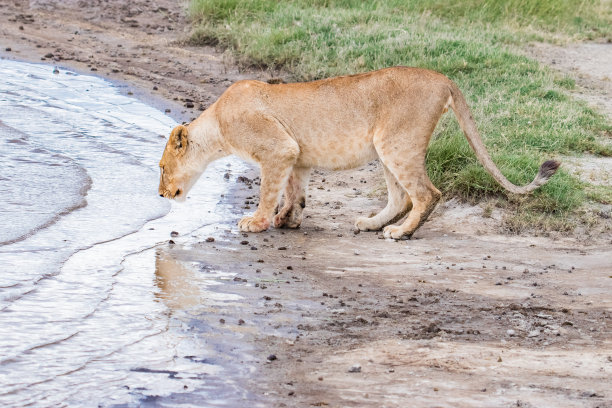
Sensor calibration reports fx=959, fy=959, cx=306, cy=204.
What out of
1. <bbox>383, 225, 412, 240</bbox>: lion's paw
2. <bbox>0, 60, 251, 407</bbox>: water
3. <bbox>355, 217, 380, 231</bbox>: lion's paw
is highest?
<bbox>383, 225, 412, 240</bbox>: lion's paw

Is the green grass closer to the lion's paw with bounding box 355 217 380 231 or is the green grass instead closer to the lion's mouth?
the lion's paw with bounding box 355 217 380 231

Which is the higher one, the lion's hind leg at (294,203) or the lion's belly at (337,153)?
the lion's belly at (337,153)

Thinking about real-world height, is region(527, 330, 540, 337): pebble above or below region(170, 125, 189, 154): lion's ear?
below

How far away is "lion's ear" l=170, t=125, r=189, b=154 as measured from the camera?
7.10 metres

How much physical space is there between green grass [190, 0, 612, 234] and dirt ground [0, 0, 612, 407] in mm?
508

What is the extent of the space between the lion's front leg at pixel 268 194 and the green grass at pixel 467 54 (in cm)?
132

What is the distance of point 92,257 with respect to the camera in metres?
6.14

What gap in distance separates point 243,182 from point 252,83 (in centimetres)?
141

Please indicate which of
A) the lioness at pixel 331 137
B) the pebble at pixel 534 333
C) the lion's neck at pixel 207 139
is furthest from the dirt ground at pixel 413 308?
the lion's neck at pixel 207 139

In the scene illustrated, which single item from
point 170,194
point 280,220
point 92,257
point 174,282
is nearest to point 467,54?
point 280,220

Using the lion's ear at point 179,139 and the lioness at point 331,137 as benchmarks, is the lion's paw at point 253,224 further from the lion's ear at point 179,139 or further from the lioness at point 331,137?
the lion's ear at point 179,139

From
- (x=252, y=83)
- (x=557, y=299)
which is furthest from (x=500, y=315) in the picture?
(x=252, y=83)

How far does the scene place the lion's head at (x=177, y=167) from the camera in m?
7.13

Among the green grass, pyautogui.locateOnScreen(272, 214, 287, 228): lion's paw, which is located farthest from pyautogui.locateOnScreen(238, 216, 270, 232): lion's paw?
the green grass
